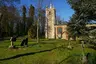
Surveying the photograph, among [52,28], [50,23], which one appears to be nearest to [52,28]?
[52,28]

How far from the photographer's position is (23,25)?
2886 inches

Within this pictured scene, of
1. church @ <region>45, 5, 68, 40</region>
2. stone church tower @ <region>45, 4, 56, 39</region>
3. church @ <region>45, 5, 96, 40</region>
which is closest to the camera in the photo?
church @ <region>45, 5, 96, 40</region>

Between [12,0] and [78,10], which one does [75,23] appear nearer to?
[78,10]

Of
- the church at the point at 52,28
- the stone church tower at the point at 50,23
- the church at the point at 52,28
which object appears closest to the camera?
the church at the point at 52,28

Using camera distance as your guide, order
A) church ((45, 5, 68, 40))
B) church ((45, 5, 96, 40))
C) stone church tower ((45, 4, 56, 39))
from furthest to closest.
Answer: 1. stone church tower ((45, 4, 56, 39))
2. church ((45, 5, 68, 40))
3. church ((45, 5, 96, 40))

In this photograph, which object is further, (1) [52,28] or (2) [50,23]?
(2) [50,23]

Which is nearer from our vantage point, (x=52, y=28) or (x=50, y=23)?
(x=52, y=28)

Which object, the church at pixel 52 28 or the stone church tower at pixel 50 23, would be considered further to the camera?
the stone church tower at pixel 50 23

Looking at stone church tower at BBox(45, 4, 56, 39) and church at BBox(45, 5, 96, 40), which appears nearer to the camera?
church at BBox(45, 5, 96, 40)

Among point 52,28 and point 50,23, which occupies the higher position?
point 50,23

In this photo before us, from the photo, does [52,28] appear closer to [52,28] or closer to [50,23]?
[52,28]

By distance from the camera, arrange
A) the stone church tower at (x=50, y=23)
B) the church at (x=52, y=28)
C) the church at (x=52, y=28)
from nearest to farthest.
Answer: the church at (x=52, y=28) < the church at (x=52, y=28) < the stone church tower at (x=50, y=23)

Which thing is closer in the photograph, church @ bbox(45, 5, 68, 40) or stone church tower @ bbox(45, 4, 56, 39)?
church @ bbox(45, 5, 68, 40)

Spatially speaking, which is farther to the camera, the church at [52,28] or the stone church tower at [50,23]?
the stone church tower at [50,23]
